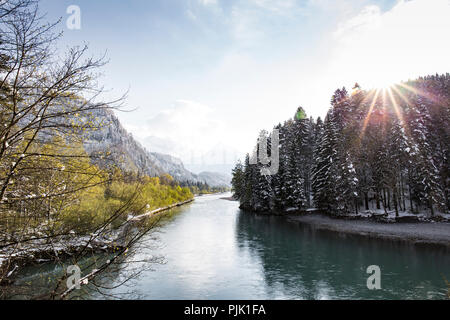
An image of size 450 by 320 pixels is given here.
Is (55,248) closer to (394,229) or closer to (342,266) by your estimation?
(342,266)

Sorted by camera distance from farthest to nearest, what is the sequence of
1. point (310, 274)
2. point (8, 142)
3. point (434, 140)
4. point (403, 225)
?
point (434, 140), point (403, 225), point (310, 274), point (8, 142)

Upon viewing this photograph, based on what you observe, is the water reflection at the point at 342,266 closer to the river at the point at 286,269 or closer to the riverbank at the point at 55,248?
the river at the point at 286,269

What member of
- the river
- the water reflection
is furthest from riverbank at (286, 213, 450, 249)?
the river

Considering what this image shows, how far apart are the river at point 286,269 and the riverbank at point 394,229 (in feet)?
10.6

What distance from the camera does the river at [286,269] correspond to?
1444 cm

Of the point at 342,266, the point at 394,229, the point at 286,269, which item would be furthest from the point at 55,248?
the point at 394,229

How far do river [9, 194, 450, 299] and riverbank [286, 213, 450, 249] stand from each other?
322cm

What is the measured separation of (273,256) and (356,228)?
53.4 feet

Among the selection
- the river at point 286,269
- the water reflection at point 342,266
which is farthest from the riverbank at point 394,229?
the river at point 286,269

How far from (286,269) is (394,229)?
Answer: 64.2ft

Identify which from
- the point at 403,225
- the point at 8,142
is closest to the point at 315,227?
the point at 403,225
